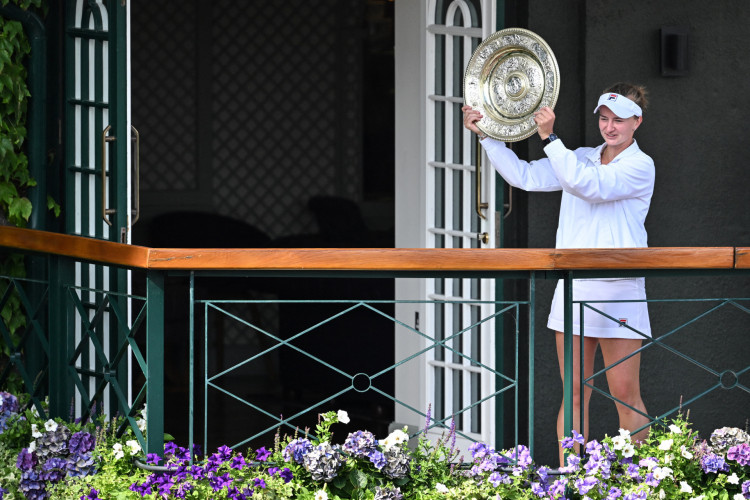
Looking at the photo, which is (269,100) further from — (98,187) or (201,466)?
(201,466)

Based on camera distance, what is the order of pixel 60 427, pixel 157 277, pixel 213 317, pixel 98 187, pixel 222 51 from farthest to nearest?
pixel 222 51 → pixel 213 317 → pixel 98 187 → pixel 60 427 → pixel 157 277

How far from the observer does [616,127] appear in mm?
4168

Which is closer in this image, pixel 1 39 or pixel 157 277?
pixel 157 277

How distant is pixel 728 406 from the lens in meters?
5.14

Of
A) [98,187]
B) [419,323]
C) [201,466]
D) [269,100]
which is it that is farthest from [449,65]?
[269,100]

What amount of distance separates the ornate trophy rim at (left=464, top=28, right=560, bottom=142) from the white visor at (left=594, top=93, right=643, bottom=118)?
0.98ft

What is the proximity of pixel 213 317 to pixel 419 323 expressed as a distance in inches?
102

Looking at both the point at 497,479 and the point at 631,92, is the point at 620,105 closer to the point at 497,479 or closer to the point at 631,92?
the point at 631,92

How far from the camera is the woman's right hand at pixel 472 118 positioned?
14.9 ft

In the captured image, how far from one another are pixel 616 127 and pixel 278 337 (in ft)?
11.1

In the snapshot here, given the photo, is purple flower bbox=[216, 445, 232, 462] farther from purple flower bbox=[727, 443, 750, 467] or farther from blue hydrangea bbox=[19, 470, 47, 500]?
purple flower bbox=[727, 443, 750, 467]

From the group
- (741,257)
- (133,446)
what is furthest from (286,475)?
(741,257)

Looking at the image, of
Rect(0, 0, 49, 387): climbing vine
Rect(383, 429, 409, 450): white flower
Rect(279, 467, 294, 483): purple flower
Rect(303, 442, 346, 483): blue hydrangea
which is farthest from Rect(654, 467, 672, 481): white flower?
Rect(0, 0, 49, 387): climbing vine

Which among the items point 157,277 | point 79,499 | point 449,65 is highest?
point 449,65
